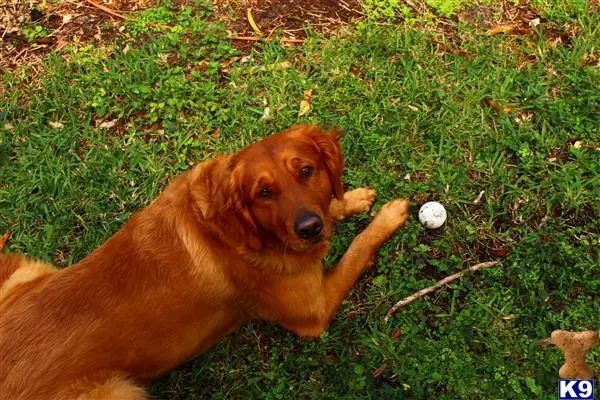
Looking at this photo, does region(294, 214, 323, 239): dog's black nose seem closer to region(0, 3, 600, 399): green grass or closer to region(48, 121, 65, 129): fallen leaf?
region(0, 3, 600, 399): green grass

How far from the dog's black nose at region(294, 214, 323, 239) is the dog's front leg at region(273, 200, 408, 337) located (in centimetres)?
52

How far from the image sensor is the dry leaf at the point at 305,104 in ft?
16.5

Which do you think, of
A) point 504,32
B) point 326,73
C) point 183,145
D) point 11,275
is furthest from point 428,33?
point 11,275

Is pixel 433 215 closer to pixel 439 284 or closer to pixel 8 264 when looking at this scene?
pixel 439 284

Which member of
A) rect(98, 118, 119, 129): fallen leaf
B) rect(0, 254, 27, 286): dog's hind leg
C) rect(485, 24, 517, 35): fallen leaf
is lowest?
rect(0, 254, 27, 286): dog's hind leg

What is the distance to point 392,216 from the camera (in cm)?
434

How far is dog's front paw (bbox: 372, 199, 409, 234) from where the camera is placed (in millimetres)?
4305

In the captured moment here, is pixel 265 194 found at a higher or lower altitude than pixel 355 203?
higher

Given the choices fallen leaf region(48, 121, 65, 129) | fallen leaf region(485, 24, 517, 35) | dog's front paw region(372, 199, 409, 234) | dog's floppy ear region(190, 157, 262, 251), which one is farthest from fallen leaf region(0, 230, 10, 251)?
fallen leaf region(485, 24, 517, 35)

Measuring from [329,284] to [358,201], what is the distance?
77 cm

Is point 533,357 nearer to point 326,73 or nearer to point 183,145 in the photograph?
point 326,73

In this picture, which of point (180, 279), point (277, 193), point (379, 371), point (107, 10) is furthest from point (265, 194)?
point (107, 10)

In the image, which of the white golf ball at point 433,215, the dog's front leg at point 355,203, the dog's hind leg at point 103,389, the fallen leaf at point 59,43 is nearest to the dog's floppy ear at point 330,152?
the dog's front leg at point 355,203

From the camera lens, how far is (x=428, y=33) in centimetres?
518
